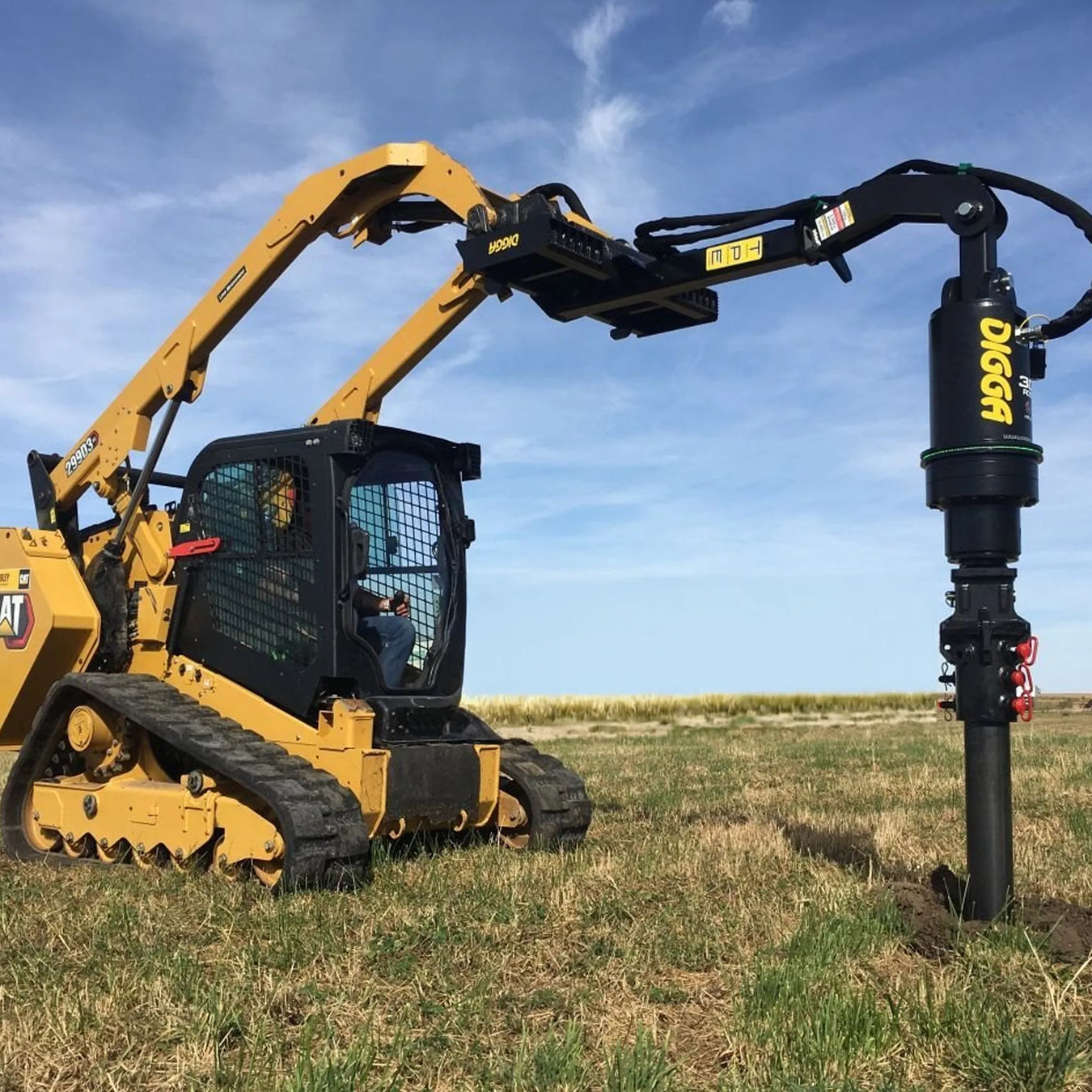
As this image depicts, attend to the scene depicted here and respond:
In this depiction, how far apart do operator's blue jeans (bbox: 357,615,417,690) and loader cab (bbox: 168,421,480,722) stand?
1.9 inches

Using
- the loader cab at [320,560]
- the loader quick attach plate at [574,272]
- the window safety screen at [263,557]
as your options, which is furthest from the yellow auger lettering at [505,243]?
the window safety screen at [263,557]

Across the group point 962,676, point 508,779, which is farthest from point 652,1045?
point 508,779

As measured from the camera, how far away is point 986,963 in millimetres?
4973

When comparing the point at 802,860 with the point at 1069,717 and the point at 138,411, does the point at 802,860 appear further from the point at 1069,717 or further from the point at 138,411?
the point at 1069,717

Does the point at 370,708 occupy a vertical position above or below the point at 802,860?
above

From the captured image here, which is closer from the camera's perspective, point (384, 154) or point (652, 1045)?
point (652, 1045)

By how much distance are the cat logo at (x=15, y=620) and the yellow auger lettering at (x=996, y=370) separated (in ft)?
23.3

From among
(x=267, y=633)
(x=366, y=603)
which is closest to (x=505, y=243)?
(x=366, y=603)

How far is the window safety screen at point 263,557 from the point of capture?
8.39m

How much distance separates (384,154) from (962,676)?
210 inches

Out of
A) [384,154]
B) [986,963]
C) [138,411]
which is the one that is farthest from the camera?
[138,411]

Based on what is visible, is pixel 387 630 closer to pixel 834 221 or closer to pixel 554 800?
pixel 554 800

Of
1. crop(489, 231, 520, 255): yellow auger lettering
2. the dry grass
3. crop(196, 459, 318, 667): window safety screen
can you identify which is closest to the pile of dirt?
crop(196, 459, 318, 667): window safety screen

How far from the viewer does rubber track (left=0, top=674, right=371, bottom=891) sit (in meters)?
7.04
